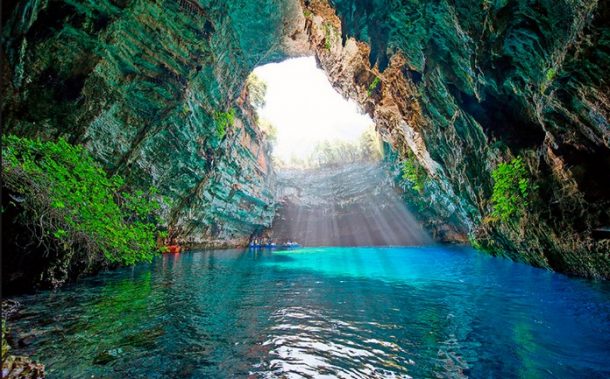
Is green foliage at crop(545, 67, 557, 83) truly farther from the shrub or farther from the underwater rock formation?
the shrub

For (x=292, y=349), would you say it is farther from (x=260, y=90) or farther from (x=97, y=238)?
(x=260, y=90)

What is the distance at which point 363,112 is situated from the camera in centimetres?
2233

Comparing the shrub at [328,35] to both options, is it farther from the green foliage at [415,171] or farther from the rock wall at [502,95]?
the green foliage at [415,171]

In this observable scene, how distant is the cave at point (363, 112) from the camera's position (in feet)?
18.9

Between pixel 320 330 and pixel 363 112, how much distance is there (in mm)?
18124

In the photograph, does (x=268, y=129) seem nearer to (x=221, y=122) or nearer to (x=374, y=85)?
(x=221, y=122)

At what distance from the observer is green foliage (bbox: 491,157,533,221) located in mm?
12180

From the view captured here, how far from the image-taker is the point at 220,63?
17797 mm

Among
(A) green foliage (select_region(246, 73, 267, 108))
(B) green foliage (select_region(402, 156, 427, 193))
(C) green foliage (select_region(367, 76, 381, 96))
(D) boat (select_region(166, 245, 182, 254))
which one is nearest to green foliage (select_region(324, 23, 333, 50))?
(C) green foliage (select_region(367, 76, 381, 96))

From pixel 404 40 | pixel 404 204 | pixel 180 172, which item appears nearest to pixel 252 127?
pixel 180 172

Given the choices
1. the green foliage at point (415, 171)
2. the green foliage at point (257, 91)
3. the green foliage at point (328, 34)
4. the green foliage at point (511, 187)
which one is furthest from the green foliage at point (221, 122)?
the green foliage at point (511, 187)

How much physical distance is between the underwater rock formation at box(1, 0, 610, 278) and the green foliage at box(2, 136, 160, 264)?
14.2ft

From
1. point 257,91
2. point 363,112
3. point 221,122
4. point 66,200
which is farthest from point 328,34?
point 257,91

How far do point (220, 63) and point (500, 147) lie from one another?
14356 mm
